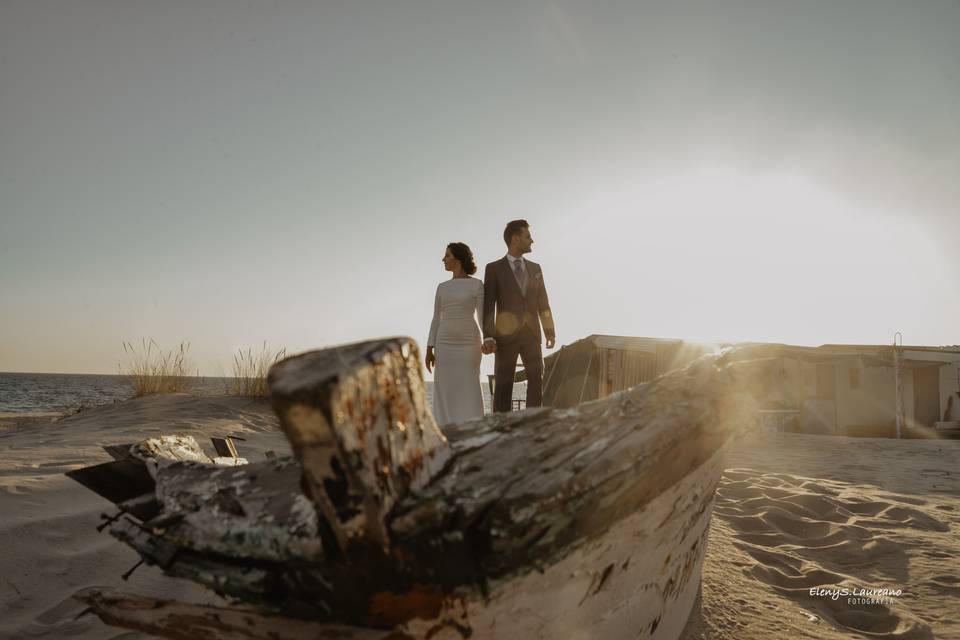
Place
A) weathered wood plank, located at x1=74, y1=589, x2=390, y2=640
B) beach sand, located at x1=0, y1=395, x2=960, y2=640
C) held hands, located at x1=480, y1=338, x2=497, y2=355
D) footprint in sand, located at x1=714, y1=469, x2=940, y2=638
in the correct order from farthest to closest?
held hands, located at x1=480, y1=338, x2=497, y2=355 → footprint in sand, located at x1=714, y1=469, x2=940, y2=638 → beach sand, located at x1=0, y1=395, x2=960, y2=640 → weathered wood plank, located at x1=74, y1=589, x2=390, y2=640

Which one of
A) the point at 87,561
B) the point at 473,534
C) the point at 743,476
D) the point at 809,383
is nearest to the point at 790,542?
the point at 743,476

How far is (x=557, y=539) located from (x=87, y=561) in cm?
262

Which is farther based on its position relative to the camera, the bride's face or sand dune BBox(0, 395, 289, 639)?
the bride's face

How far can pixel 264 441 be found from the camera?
7039 mm

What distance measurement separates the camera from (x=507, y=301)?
16.6ft

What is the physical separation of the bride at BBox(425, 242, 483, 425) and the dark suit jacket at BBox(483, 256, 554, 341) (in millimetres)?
102

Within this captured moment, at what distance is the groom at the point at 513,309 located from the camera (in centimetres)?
506

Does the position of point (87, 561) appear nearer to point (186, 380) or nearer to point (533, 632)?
point (533, 632)

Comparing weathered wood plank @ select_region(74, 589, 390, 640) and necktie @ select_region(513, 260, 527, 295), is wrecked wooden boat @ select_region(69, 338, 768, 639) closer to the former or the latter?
weathered wood plank @ select_region(74, 589, 390, 640)

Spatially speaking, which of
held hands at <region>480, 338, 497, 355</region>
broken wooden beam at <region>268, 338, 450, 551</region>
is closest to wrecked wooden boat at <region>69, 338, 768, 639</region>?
broken wooden beam at <region>268, 338, 450, 551</region>

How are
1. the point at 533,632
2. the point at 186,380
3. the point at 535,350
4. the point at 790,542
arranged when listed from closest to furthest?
the point at 533,632 < the point at 790,542 < the point at 535,350 < the point at 186,380

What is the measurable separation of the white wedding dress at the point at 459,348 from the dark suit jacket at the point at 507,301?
10cm

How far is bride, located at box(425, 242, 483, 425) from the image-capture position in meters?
5.05

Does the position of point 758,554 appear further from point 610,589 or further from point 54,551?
point 54,551
